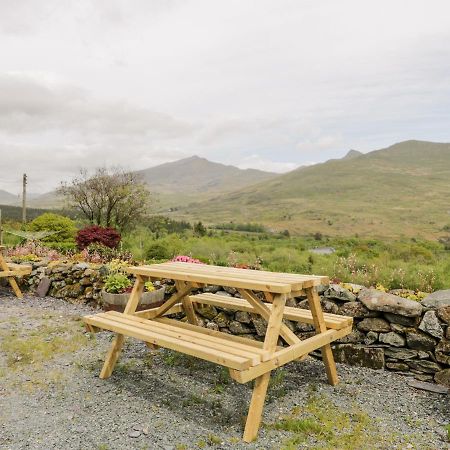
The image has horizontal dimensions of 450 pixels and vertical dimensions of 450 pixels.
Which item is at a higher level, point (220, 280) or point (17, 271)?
point (220, 280)

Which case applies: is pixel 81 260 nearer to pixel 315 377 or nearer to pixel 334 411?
pixel 315 377

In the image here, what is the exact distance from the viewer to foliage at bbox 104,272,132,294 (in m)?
7.05

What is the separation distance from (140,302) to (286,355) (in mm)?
3478

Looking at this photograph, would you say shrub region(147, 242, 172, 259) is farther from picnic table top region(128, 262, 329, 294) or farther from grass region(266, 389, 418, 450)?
grass region(266, 389, 418, 450)

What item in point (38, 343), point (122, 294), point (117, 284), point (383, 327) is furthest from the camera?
point (117, 284)

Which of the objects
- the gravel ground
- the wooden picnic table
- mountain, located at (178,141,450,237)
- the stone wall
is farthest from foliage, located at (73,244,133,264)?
mountain, located at (178,141,450,237)

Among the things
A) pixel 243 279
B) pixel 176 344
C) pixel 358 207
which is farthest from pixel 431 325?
pixel 358 207

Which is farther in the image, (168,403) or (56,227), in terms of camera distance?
(56,227)

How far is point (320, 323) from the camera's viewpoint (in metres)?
4.50

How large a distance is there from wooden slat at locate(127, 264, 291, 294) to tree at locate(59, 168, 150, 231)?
1428 centimetres

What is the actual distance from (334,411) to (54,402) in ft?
8.96

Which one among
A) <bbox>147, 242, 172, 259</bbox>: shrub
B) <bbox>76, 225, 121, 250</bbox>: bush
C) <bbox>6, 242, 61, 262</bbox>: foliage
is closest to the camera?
<bbox>6, 242, 61, 262</bbox>: foliage

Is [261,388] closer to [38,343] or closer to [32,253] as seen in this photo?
[38,343]

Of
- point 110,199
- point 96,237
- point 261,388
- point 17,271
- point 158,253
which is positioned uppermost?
point 110,199
